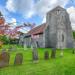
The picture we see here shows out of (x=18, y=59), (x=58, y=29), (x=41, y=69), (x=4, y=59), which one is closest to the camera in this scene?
(x=41, y=69)

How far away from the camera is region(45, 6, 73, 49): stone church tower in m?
59.1

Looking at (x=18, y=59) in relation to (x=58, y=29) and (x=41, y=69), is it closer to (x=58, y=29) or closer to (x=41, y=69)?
(x=41, y=69)

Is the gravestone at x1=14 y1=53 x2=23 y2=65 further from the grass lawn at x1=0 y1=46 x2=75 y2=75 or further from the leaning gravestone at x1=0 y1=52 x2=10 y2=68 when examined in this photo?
the leaning gravestone at x1=0 y1=52 x2=10 y2=68

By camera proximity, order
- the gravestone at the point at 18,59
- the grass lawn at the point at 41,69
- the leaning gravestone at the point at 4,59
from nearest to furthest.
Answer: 1. the grass lawn at the point at 41,69
2. the leaning gravestone at the point at 4,59
3. the gravestone at the point at 18,59

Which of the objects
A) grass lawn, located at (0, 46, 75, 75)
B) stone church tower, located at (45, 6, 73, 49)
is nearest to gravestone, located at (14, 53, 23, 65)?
grass lawn, located at (0, 46, 75, 75)

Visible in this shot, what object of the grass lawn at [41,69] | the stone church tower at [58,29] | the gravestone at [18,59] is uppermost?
the stone church tower at [58,29]

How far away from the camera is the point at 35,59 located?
22047 millimetres

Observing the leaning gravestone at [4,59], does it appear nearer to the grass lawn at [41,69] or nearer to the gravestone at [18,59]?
the grass lawn at [41,69]

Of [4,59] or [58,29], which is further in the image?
[58,29]

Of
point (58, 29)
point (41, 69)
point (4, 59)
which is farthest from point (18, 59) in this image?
point (58, 29)

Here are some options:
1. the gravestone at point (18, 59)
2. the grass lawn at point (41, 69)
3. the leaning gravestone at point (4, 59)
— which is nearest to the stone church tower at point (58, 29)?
the grass lawn at point (41, 69)

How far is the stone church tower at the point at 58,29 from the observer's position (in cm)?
5912

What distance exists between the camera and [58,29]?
59562 millimetres

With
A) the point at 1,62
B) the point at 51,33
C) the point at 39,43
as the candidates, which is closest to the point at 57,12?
the point at 51,33
